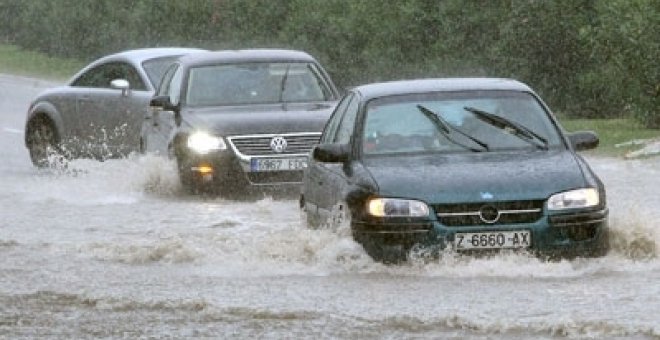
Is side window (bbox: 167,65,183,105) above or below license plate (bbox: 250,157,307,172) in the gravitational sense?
above

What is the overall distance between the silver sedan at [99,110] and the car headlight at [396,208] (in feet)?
31.7

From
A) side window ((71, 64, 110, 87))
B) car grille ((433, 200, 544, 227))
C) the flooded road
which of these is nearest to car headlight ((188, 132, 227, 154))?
the flooded road

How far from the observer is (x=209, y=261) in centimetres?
1379

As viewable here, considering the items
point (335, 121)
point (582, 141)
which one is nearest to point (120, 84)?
point (335, 121)

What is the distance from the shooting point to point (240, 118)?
62.0 ft

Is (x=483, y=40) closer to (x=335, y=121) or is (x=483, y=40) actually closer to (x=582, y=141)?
(x=335, y=121)

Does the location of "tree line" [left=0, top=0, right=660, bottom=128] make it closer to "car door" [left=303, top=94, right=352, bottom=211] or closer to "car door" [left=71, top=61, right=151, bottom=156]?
"car door" [left=71, top=61, right=151, bottom=156]

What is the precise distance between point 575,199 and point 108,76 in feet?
38.4

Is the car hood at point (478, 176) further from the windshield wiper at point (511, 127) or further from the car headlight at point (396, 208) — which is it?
the windshield wiper at point (511, 127)

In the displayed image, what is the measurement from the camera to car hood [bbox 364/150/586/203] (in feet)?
40.2

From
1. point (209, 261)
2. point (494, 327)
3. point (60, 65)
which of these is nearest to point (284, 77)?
point (209, 261)

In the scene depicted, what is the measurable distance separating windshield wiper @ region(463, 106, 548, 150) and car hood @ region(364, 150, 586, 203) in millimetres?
305

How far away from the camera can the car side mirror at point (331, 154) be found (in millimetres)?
13234

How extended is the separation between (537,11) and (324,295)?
17876 millimetres
